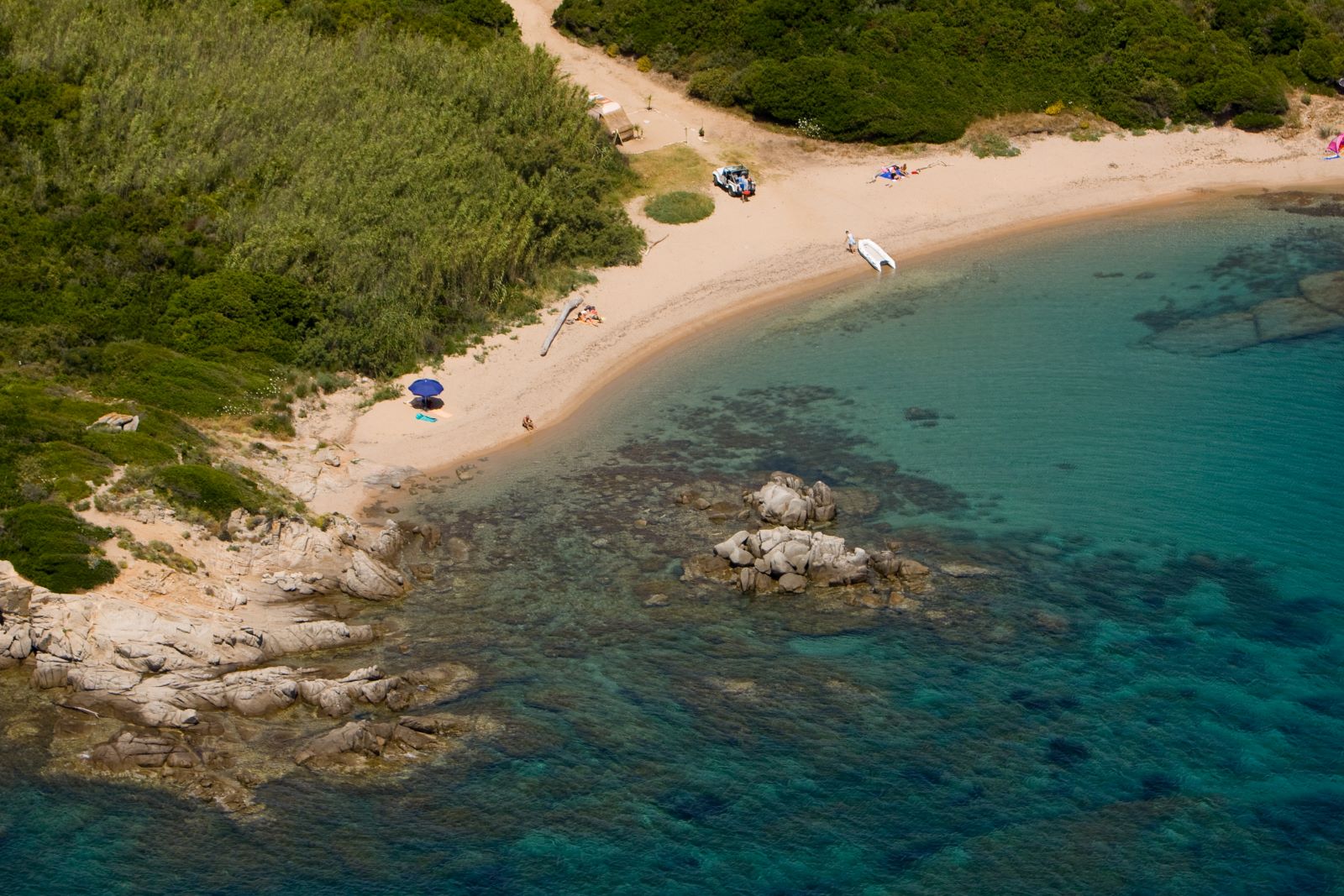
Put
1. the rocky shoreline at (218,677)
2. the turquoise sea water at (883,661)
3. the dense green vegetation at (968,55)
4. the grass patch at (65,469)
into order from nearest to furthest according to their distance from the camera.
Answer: the turquoise sea water at (883,661) → the rocky shoreline at (218,677) → the grass patch at (65,469) → the dense green vegetation at (968,55)

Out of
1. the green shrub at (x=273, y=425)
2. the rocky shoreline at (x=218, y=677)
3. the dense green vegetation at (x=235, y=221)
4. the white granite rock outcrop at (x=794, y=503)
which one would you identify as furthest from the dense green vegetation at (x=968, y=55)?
the rocky shoreline at (x=218, y=677)

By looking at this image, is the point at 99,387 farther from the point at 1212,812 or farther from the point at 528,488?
the point at 1212,812

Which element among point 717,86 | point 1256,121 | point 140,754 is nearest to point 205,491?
point 140,754

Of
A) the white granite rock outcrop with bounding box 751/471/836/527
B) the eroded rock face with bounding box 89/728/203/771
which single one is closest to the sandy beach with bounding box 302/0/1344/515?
the white granite rock outcrop with bounding box 751/471/836/527

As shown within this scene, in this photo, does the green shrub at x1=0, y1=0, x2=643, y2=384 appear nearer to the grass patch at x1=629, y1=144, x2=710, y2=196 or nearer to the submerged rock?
the grass patch at x1=629, y1=144, x2=710, y2=196

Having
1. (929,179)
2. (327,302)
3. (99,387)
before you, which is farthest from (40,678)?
(929,179)

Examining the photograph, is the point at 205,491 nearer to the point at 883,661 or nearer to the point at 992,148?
the point at 883,661

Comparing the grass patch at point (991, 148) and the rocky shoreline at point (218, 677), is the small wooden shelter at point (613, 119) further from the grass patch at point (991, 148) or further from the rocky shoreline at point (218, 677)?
the rocky shoreline at point (218, 677)
